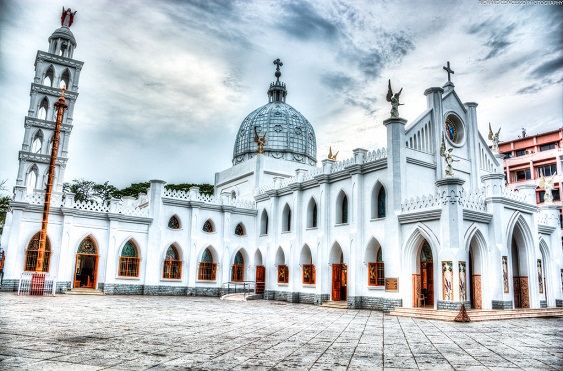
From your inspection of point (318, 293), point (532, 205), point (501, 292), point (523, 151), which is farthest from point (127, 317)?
point (523, 151)

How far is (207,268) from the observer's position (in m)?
30.6

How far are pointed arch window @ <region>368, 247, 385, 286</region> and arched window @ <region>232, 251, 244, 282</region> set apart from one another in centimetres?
1201

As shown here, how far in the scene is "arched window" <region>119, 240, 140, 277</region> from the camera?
27.8 m

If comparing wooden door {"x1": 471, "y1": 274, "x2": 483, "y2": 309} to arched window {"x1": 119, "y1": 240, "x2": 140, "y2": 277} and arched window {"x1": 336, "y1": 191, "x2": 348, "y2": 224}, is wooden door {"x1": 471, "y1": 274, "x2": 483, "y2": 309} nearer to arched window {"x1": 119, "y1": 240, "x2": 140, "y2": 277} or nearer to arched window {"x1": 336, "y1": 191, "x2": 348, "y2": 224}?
arched window {"x1": 336, "y1": 191, "x2": 348, "y2": 224}

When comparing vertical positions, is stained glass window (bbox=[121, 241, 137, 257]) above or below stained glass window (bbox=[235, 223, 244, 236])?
Answer: below

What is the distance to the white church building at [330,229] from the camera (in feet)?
67.8

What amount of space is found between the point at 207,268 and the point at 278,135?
16208 millimetres

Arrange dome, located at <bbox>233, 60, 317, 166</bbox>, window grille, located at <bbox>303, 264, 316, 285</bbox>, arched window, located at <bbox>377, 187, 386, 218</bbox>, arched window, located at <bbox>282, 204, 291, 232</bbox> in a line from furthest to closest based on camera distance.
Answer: dome, located at <bbox>233, 60, 317, 166</bbox> → arched window, located at <bbox>282, 204, 291, 232</bbox> → window grille, located at <bbox>303, 264, 316, 285</bbox> → arched window, located at <bbox>377, 187, 386, 218</bbox>

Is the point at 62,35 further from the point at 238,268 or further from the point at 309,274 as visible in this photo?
the point at 309,274

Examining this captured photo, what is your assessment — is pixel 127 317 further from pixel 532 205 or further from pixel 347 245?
pixel 532 205

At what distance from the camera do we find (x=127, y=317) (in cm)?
1420

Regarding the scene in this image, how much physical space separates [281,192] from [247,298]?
24.8 ft

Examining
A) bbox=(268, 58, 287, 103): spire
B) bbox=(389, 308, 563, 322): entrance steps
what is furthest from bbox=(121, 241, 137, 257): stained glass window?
bbox=(268, 58, 287, 103): spire

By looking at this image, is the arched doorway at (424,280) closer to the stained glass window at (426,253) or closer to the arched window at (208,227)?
the stained glass window at (426,253)
